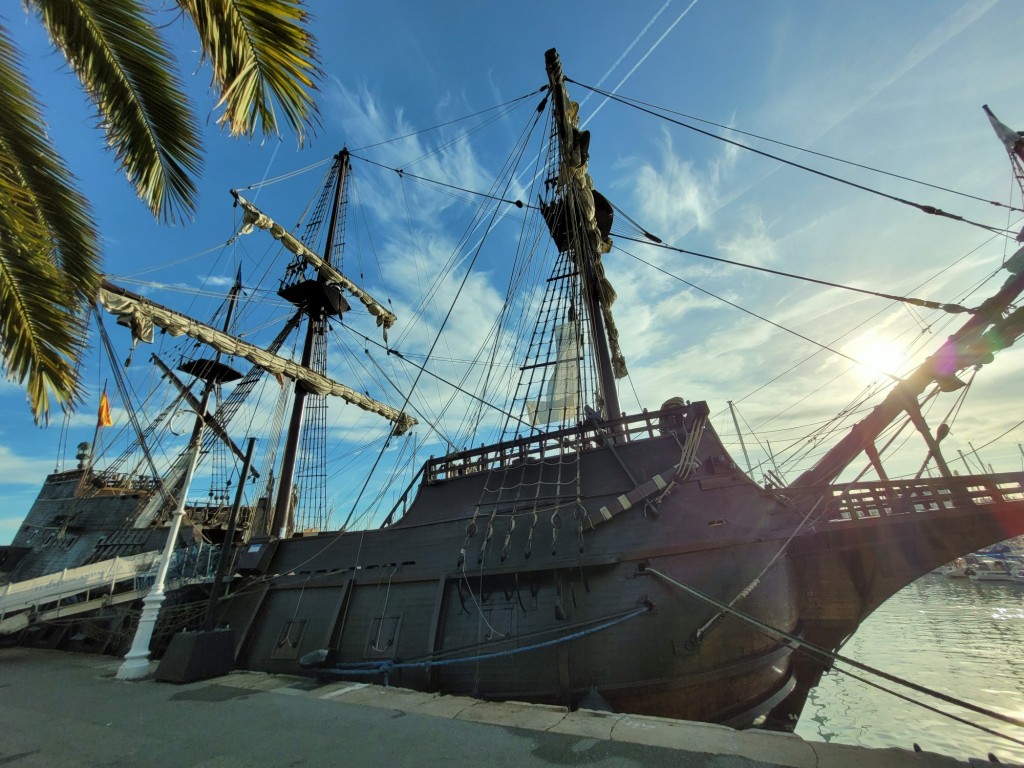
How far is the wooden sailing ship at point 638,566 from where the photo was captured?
560 centimetres

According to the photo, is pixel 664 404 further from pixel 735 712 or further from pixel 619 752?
pixel 619 752

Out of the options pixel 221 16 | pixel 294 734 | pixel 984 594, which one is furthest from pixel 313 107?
pixel 984 594

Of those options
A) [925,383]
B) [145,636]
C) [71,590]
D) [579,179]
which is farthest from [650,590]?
[71,590]

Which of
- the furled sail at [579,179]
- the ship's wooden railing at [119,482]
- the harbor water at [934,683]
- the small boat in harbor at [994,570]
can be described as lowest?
the harbor water at [934,683]

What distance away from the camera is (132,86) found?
307 cm

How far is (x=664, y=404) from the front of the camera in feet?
25.5

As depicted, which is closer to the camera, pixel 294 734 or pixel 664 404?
pixel 294 734

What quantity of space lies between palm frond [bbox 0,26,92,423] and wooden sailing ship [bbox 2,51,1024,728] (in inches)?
208

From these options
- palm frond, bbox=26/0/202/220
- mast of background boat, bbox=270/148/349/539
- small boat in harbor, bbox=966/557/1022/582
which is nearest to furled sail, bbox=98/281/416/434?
mast of background boat, bbox=270/148/349/539

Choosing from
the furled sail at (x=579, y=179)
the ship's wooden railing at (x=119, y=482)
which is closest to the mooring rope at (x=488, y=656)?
the furled sail at (x=579, y=179)

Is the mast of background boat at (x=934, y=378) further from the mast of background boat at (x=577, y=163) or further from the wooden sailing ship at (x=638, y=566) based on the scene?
the mast of background boat at (x=577, y=163)

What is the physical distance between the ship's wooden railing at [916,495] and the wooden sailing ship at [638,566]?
25 mm

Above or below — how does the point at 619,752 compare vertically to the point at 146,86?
below

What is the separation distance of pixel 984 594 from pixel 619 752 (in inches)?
1931
